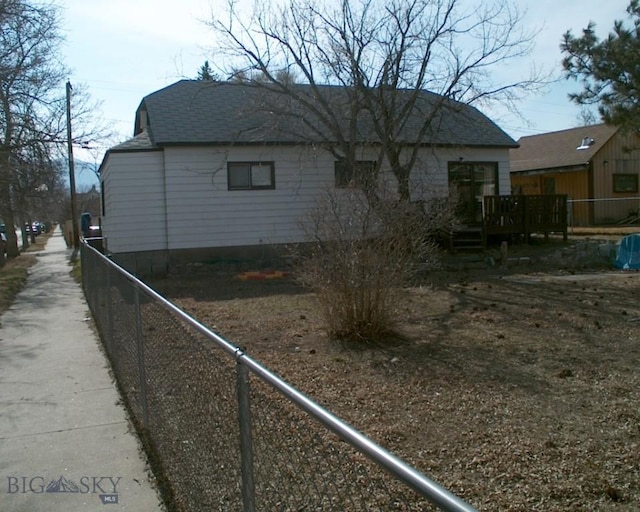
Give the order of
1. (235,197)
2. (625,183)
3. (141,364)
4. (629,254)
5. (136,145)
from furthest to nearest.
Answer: (625,183), (235,197), (136,145), (629,254), (141,364)

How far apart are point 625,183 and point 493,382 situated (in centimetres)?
2885

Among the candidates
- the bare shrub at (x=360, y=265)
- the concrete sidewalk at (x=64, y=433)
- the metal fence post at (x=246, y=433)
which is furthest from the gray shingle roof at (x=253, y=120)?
the metal fence post at (x=246, y=433)

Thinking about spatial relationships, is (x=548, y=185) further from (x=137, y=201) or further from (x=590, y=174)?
(x=137, y=201)

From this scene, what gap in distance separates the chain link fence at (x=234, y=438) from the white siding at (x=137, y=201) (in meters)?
10.0

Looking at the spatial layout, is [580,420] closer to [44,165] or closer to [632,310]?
[632,310]

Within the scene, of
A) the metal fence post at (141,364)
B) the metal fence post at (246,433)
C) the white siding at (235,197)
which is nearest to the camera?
the metal fence post at (246,433)

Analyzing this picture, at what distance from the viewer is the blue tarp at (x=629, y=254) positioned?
14336 millimetres

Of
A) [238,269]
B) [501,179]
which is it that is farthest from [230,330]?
[501,179]

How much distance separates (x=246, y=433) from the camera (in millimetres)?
2605

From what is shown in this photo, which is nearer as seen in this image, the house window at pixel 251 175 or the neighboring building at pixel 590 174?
the house window at pixel 251 175

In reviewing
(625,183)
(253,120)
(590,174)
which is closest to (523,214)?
(253,120)

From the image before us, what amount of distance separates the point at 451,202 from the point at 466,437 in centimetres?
709

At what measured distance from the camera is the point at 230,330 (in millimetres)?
8727

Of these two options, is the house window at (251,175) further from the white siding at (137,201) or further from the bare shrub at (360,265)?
the bare shrub at (360,265)
